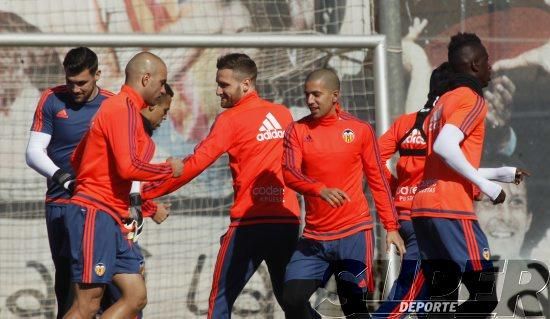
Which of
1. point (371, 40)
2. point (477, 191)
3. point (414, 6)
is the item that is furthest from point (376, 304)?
point (414, 6)

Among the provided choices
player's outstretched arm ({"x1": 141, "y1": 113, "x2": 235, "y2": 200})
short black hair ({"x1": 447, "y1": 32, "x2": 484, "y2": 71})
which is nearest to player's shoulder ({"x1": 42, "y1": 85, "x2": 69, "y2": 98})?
player's outstretched arm ({"x1": 141, "y1": 113, "x2": 235, "y2": 200})

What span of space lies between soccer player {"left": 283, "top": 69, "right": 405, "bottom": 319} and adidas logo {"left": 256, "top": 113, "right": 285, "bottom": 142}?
230mm

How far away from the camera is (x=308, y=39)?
949 cm

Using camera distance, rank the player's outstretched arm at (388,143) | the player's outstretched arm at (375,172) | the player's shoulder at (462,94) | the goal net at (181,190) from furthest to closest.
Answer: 1. the goal net at (181,190)
2. the player's outstretched arm at (388,143)
3. the player's outstretched arm at (375,172)
4. the player's shoulder at (462,94)

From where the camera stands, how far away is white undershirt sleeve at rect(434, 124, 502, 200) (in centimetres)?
697

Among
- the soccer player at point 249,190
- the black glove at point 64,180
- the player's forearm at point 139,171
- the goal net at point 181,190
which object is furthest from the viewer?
the goal net at point 181,190

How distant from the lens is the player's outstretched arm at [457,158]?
6.97m

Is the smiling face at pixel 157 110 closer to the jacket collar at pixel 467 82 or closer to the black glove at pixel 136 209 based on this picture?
the black glove at pixel 136 209

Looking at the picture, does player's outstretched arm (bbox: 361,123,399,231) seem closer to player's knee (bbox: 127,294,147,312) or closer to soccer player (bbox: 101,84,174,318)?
soccer player (bbox: 101,84,174,318)

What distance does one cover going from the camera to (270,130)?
8.15 m

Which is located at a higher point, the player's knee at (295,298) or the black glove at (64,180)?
the black glove at (64,180)

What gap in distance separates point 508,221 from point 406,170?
232 centimetres

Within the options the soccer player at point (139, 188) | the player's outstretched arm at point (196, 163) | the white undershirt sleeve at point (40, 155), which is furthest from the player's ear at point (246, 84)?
the white undershirt sleeve at point (40, 155)

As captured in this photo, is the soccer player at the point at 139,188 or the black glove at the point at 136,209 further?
the soccer player at the point at 139,188
